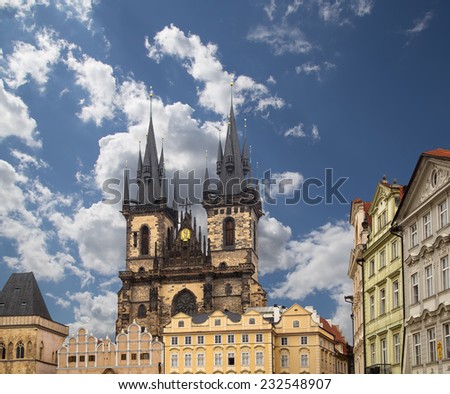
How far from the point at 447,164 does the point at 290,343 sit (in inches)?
1710

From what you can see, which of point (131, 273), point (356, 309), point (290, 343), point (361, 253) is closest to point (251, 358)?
point (290, 343)

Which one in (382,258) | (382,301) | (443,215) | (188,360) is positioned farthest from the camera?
(188,360)

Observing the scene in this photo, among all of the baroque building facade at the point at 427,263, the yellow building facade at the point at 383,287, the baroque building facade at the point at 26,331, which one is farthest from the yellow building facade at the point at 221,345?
the baroque building facade at the point at 427,263

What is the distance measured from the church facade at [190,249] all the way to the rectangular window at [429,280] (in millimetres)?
52854

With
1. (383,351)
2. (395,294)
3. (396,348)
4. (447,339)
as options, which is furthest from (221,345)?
(447,339)

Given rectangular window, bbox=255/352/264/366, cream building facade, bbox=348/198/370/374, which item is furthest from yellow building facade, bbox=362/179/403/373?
rectangular window, bbox=255/352/264/366

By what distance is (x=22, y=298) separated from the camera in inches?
2655

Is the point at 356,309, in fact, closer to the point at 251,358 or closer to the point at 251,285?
the point at 251,358

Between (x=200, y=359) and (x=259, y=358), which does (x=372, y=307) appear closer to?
(x=259, y=358)

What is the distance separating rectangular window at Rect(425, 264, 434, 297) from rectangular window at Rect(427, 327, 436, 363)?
3.54ft

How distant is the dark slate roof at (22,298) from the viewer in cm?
6612

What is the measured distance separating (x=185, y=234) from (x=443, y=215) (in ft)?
201

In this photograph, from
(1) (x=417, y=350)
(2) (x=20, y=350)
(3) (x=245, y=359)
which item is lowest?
(1) (x=417, y=350)

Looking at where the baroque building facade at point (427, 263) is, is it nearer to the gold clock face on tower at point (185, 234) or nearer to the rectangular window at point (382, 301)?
the rectangular window at point (382, 301)
